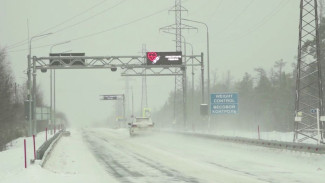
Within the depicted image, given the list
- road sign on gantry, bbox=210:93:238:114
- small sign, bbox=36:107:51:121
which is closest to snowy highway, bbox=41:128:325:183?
road sign on gantry, bbox=210:93:238:114

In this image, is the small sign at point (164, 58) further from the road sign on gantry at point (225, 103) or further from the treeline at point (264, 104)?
the treeline at point (264, 104)

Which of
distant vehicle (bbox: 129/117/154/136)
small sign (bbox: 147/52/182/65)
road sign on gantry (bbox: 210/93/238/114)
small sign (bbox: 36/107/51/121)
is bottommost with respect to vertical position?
distant vehicle (bbox: 129/117/154/136)

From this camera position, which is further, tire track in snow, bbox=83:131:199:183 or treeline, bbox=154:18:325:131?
treeline, bbox=154:18:325:131

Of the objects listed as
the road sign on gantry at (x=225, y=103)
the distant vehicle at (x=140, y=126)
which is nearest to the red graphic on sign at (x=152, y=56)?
the distant vehicle at (x=140, y=126)

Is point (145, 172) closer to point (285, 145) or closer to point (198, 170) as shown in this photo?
point (198, 170)

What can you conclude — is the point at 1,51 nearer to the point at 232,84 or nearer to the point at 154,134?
the point at 154,134

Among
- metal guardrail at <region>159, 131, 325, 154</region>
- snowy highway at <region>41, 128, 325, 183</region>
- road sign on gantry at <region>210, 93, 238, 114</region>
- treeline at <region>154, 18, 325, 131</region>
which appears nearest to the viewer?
snowy highway at <region>41, 128, 325, 183</region>

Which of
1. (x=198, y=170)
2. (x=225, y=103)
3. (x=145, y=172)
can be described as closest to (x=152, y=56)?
(x=225, y=103)

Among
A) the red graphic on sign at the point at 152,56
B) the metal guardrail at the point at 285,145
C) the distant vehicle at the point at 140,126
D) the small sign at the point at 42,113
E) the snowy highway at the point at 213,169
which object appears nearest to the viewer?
the snowy highway at the point at 213,169

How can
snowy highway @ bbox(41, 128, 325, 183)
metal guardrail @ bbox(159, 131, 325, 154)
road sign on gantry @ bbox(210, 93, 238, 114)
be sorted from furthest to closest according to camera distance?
road sign on gantry @ bbox(210, 93, 238, 114) < metal guardrail @ bbox(159, 131, 325, 154) < snowy highway @ bbox(41, 128, 325, 183)

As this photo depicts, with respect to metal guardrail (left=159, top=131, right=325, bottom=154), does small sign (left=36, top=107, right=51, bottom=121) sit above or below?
above

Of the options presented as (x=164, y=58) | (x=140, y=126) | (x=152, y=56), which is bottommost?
(x=140, y=126)

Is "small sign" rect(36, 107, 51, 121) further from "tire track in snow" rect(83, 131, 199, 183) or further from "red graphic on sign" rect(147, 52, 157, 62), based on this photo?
"tire track in snow" rect(83, 131, 199, 183)

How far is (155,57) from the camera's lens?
44.4 meters
